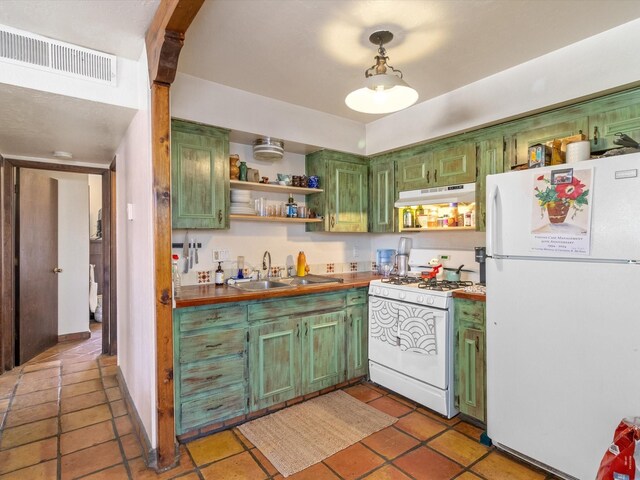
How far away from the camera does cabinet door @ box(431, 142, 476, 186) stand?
276 cm

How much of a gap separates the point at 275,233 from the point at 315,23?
1868 mm

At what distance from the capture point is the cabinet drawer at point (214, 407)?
2201mm

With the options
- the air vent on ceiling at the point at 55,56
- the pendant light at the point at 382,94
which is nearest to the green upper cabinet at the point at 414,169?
the pendant light at the point at 382,94

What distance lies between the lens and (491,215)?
6.80 feet

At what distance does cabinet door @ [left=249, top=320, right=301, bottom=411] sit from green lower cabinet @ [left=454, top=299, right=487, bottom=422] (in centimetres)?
116

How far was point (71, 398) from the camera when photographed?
9.25 feet

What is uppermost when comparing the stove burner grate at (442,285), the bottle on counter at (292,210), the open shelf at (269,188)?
the open shelf at (269,188)

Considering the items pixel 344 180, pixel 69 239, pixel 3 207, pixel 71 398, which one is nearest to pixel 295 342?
pixel 344 180

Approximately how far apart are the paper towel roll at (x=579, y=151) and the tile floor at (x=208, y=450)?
175cm

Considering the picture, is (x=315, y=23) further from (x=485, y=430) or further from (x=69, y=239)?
(x=69, y=239)

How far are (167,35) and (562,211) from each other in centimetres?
211

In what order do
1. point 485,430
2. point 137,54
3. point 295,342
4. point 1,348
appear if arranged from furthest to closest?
point 1,348 < point 295,342 < point 485,430 < point 137,54

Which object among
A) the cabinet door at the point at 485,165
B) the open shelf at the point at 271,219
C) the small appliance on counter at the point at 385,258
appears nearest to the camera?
the cabinet door at the point at 485,165

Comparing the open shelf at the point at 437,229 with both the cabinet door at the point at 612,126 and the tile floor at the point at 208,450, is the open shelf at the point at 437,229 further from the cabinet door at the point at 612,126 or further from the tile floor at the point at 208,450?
the tile floor at the point at 208,450
